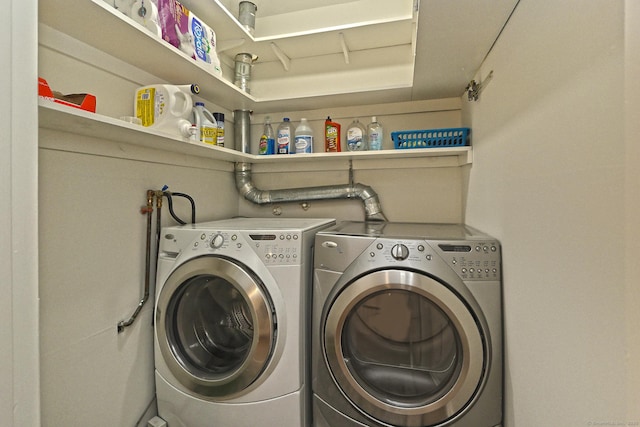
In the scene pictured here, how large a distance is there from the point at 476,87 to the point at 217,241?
1460 mm

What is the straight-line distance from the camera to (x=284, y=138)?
1865 millimetres

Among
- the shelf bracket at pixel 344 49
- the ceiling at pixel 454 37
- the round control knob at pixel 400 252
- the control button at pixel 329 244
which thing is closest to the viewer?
the ceiling at pixel 454 37

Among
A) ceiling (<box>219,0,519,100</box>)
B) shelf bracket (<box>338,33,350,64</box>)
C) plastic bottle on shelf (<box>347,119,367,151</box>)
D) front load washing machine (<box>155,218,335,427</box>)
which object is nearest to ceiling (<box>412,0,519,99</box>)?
ceiling (<box>219,0,519,100</box>)

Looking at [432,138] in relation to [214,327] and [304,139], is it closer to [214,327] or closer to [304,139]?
[304,139]

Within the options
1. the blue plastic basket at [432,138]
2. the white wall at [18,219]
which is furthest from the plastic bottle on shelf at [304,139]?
the white wall at [18,219]

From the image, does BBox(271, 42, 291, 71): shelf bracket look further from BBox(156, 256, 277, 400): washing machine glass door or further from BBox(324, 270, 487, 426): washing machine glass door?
BBox(324, 270, 487, 426): washing machine glass door

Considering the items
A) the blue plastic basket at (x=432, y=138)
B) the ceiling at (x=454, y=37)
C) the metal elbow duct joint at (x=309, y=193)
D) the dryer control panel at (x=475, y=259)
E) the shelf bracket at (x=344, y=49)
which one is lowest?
the dryer control panel at (x=475, y=259)

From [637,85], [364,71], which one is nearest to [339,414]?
[637,85]

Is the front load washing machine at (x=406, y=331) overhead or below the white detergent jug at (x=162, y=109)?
below

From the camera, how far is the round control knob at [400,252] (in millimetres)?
1079

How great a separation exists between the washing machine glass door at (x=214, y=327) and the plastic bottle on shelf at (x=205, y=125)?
633 millimetres

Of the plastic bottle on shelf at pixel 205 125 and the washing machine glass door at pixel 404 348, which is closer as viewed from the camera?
the washing machine glass door at pixel 404 348

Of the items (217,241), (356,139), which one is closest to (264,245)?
(217,241)

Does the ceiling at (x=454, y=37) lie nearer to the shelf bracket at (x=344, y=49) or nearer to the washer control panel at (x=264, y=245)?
the shelf bracket at (x=344, y=49)
